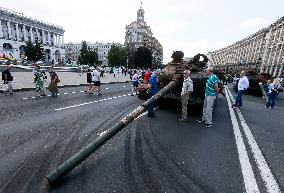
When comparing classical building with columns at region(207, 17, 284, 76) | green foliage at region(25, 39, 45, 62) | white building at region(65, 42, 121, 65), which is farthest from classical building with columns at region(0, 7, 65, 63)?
classical building with columns at region(207, 17, 284, 76)

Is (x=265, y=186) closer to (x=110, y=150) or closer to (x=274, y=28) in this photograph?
(x=110, y=150)

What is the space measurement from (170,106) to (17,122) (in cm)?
627

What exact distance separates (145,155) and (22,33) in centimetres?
9619

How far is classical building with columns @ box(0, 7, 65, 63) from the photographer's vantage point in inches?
3115

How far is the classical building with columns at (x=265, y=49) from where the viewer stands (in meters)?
68.1

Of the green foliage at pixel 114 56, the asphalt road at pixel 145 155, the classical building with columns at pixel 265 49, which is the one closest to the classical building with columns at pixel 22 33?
the green foliage at pixel 114 56

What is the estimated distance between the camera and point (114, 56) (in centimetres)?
7700

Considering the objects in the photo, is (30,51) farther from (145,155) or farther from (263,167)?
(263,167)

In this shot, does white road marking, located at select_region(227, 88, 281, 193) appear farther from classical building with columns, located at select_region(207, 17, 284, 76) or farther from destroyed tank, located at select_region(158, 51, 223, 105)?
classical building with columns, located at select_region(207, 17, 284, 76)

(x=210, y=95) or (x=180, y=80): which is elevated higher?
(x=180, y=80)

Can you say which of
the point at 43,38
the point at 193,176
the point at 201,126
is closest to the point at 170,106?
the point at 201,126

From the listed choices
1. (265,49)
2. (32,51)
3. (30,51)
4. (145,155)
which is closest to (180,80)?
(145,155)

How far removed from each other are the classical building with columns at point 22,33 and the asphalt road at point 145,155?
246ft

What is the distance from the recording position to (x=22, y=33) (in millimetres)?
86500
